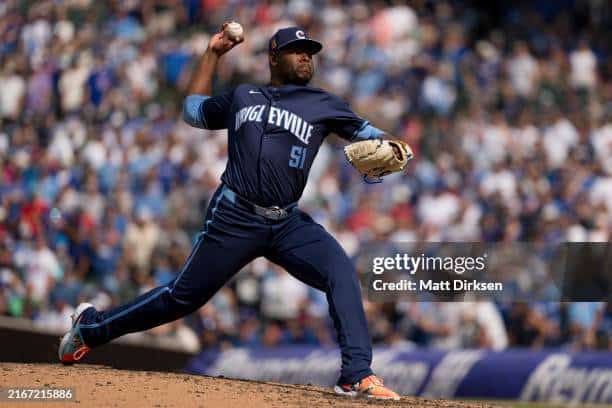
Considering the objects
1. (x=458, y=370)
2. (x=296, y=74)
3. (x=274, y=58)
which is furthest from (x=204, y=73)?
(x=458, y=370)

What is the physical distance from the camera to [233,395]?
631cm

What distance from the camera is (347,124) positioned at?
636 cm

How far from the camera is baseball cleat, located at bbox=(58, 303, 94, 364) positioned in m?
6.89

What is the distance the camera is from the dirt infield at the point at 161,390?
19.8ft

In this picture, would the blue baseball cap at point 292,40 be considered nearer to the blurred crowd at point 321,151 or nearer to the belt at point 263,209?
the belt at point 263,209

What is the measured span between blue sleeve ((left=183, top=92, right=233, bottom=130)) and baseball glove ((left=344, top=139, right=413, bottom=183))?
0.74 m

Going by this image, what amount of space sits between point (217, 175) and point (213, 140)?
0.73 meters

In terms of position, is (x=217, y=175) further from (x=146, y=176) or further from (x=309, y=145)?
(x=309, y=145)

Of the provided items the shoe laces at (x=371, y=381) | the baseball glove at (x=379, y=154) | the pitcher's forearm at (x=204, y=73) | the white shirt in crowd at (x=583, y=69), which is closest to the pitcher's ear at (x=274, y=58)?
the pitcher's forearm at (x=204, y=73)

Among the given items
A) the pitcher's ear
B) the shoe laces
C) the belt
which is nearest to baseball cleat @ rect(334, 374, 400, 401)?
the shoe laces

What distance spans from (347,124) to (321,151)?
7151mm

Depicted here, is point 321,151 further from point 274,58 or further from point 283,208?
point 283,208

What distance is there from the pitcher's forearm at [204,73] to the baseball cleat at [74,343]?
1.38 metres

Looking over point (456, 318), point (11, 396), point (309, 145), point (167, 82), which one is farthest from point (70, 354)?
point (167, 82)
